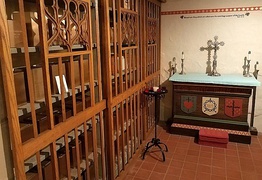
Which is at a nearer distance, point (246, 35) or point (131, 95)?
point (131, 95)

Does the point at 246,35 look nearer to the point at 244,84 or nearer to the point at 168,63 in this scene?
the point at 244,84

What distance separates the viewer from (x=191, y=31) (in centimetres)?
376

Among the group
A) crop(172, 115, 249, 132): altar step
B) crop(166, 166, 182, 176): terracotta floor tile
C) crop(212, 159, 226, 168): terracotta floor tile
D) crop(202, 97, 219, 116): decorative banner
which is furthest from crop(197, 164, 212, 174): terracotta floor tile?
crop(202, 97, 219, 116): decorative banner

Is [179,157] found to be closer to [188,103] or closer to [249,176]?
[249,176]

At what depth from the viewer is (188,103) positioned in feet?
11.7

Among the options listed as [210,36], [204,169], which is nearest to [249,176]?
[204,169]

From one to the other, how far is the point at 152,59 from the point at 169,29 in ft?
2.33

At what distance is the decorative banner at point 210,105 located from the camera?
11.2ft

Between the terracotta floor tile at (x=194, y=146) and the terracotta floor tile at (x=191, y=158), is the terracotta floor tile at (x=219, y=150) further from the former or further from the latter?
the terracotta floor tile at (x=191, y=158)

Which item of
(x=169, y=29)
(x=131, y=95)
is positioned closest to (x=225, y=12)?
(x=169, y=29)

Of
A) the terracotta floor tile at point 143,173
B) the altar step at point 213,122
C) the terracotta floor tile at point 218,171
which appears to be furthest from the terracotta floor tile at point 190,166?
the altar step at point 213,122

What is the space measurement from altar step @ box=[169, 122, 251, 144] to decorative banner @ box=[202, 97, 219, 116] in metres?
0.24

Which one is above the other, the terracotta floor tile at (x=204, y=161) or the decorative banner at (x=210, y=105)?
the decorative banner at (x=210, y=105)

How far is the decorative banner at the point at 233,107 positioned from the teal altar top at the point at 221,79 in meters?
0.28
